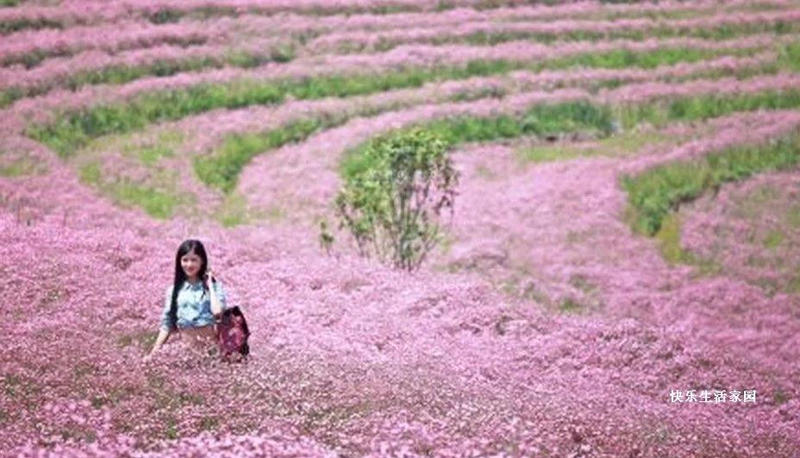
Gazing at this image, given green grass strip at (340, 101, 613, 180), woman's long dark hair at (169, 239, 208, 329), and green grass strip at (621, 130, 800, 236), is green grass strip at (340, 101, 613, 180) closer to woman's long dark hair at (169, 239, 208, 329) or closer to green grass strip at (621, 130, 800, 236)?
green grass strip at (621, 130, 800, 236)

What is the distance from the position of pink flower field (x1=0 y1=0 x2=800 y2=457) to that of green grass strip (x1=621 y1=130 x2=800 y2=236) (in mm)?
119

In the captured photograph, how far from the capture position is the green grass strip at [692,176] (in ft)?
81.9

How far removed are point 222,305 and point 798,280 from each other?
12.2 m

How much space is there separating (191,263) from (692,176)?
51.6 ft

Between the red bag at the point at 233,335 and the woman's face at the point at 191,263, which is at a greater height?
the woman's face at the point at 191,263

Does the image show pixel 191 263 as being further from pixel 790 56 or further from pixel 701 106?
pixel 790 56

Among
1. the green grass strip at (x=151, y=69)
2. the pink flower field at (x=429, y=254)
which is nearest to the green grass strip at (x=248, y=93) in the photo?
the pink flower field at (x=429, y=254)

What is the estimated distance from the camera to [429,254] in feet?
77.3

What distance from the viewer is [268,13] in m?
37.8

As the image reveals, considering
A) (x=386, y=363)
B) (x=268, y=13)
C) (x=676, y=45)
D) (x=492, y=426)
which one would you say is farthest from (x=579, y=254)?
(x=268, y=13)

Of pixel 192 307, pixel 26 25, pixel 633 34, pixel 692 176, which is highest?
pixel 26 25

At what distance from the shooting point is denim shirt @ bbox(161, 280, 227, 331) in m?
13.4

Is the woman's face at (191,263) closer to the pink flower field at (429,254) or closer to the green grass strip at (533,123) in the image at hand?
the pink flower field at (429,254)

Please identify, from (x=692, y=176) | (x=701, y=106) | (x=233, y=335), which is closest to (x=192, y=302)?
(x=233, y=335)
